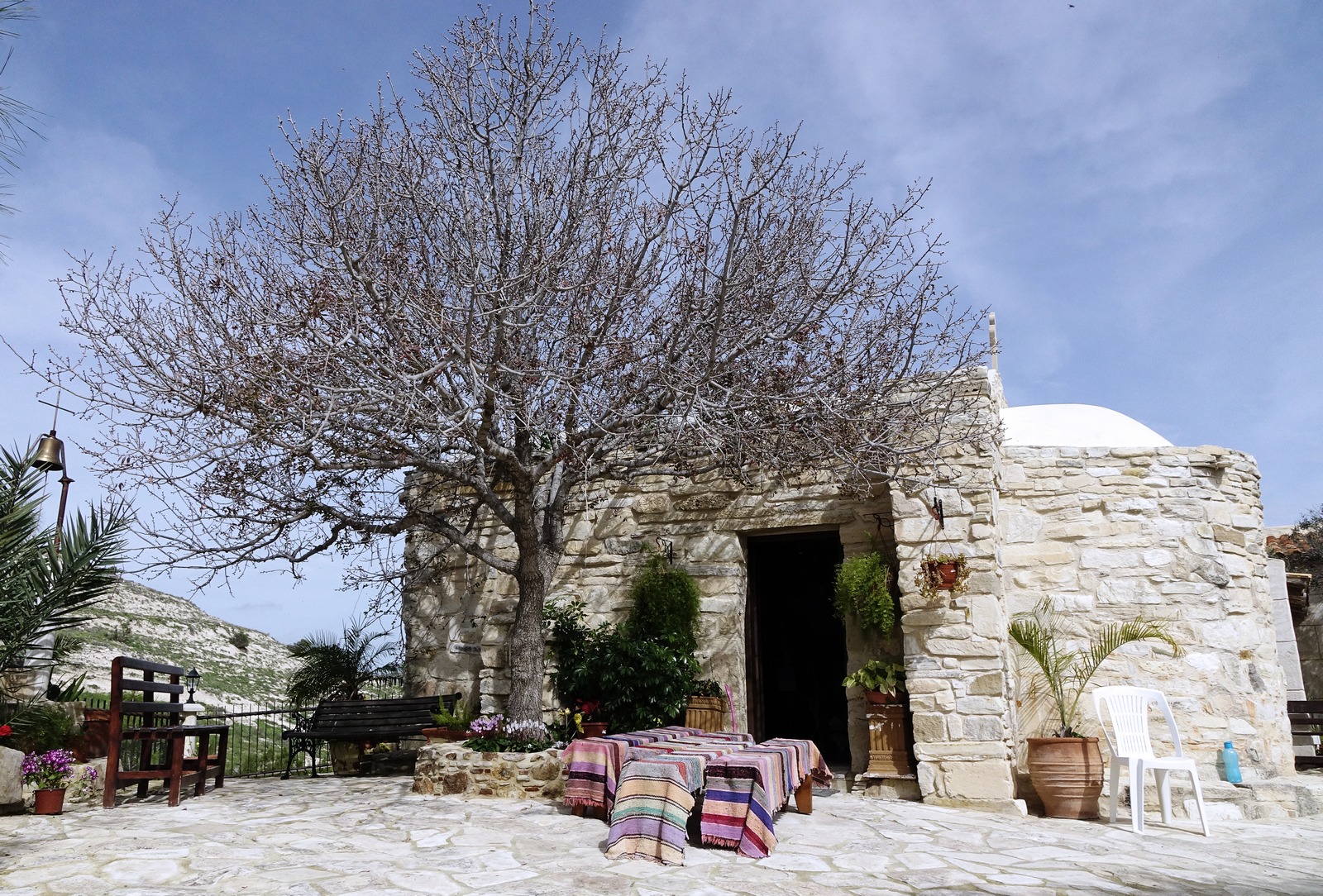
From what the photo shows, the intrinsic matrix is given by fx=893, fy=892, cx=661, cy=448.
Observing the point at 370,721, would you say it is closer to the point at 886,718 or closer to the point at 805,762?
the point at 805,762

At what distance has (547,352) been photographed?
7695mm

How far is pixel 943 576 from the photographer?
748 cm

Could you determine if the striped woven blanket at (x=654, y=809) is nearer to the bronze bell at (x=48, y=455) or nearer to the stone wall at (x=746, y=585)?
the stone wall at (x=746, y=585)

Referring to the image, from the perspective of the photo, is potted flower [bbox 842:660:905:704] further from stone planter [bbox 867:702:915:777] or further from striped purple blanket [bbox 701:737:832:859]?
striped purple blanket [bbox 701:737:832:859]

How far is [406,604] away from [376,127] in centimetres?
499

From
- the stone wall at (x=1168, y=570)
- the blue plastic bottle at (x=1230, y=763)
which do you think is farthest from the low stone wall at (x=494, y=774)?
the blue plastic bottle at (x=1230, y=763)

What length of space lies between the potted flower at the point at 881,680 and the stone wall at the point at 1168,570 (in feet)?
4.35

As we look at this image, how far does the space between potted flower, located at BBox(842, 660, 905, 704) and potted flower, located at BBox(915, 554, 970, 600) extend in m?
0.74

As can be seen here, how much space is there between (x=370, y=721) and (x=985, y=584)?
5.86 meters

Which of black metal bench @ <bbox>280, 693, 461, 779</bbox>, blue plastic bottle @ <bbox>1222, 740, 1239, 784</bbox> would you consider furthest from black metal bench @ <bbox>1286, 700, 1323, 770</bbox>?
black metal bench @ <bbox>280, 693, 461, 779</bbox>

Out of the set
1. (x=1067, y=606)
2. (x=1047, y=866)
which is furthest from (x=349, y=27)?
(x=1067, y=606)

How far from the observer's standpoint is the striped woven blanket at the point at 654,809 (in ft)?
15.7

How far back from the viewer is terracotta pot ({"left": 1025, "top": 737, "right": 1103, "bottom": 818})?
6.91 metres

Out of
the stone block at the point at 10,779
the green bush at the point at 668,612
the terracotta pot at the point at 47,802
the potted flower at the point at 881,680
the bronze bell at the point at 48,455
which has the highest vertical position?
the bronze bell at the point at 48,455
